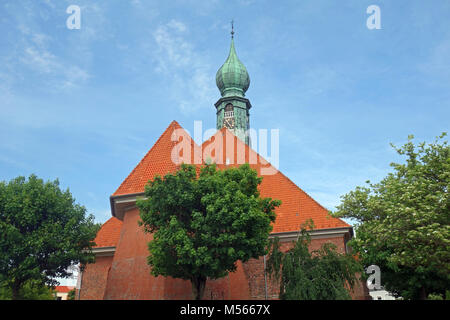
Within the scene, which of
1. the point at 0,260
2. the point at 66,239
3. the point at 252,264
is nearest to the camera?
the point at 0,260

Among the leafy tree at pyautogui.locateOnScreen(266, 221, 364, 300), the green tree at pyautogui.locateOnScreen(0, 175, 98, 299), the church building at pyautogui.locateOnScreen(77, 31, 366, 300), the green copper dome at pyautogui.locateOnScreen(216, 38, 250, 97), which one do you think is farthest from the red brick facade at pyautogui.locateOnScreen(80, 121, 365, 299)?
the green copper dome at pyautogui.locateOnScreen(216, 38, 250, 97)

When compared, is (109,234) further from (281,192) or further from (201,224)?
(201,224)

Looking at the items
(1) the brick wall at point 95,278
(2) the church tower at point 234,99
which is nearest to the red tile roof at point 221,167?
(1) the brick wall at point 95,278

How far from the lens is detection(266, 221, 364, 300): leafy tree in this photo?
13.2 m

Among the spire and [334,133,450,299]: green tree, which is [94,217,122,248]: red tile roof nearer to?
[334,133,450,299]: green tree

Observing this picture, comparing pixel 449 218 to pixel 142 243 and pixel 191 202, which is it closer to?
pixel 191 202

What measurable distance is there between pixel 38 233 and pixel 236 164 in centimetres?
1189

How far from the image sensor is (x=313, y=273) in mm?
13727

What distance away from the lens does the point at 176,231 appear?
541 inches

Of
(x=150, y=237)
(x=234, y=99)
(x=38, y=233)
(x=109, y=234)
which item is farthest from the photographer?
(x=234, y=99)

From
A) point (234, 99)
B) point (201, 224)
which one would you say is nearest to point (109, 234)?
point (201, 224)

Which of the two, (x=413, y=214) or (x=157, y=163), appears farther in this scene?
(x=157, y=163)

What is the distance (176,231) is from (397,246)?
8577mm
